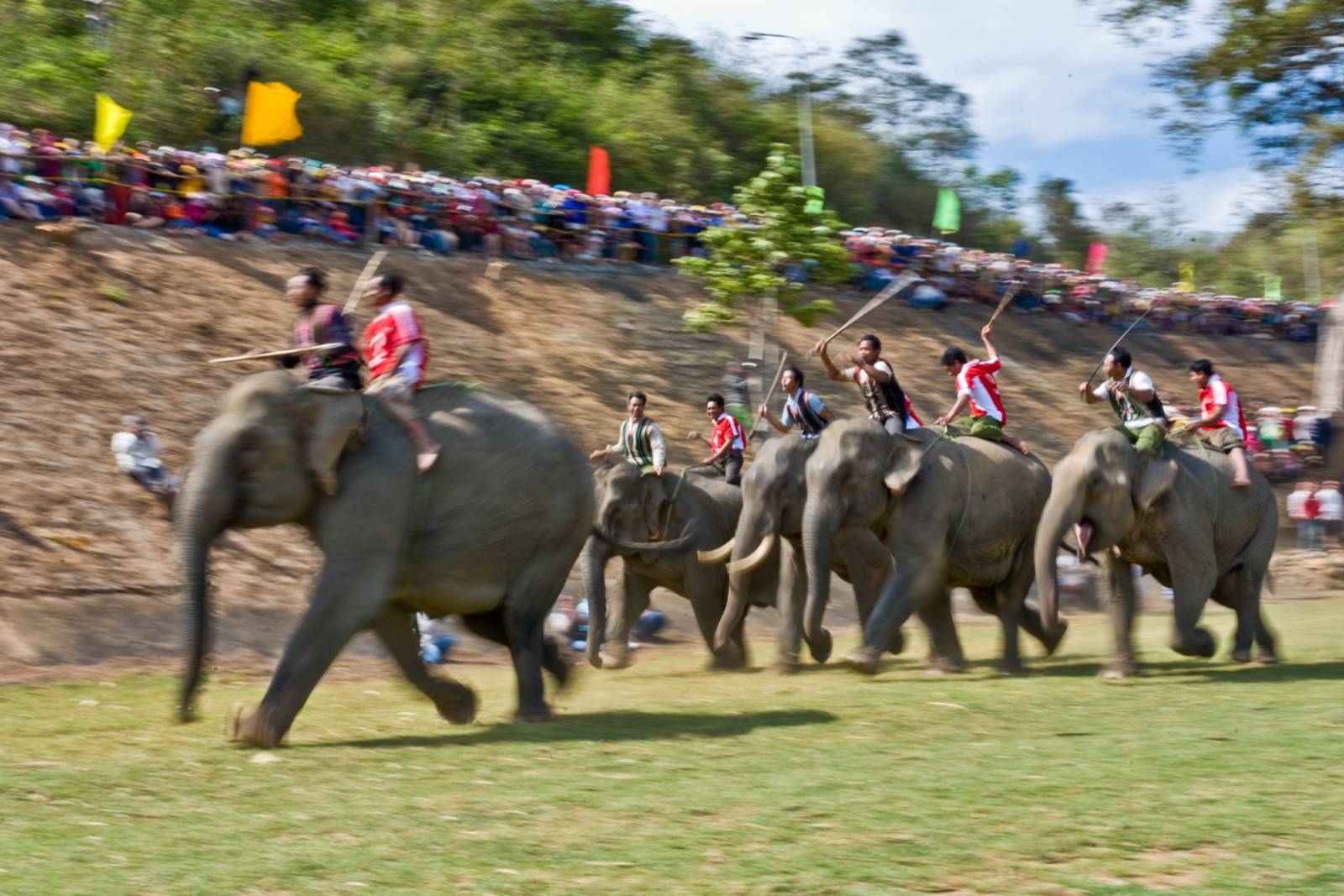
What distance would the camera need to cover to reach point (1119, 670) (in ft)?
38.9

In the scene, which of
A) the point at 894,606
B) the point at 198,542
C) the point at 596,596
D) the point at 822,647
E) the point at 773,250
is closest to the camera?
the point at 198,542

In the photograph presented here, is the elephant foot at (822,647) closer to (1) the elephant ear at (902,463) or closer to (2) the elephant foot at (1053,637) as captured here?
(1) the elephant ear at (902,463)

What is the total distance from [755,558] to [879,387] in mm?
1701

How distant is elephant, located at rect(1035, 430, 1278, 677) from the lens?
12.4 m

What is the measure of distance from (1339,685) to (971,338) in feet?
84.5

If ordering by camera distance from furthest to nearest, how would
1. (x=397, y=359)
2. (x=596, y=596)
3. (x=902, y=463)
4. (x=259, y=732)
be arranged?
(x=596, y=596), (x=902, y=463), (x=397, y=359), (x=259, y=732)

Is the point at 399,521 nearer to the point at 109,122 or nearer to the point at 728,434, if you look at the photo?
the point at 728,434

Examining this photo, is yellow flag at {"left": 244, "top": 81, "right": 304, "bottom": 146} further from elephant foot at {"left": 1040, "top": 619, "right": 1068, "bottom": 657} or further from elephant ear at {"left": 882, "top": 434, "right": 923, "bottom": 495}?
elephant foot at {"left": 1040, "top": 619, "right": 1068, "bottom": 657}

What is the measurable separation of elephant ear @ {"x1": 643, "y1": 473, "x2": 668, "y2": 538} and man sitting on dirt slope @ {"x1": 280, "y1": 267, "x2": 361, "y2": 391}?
19.7ft

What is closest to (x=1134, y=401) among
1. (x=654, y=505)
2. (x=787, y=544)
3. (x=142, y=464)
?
(x=787, y=544)

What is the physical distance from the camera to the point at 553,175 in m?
43.4

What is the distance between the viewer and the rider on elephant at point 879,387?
511 inches

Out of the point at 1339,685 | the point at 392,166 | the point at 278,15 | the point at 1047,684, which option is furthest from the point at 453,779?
the point at 278,15

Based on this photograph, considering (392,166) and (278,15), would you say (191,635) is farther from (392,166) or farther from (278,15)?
(278,15)
